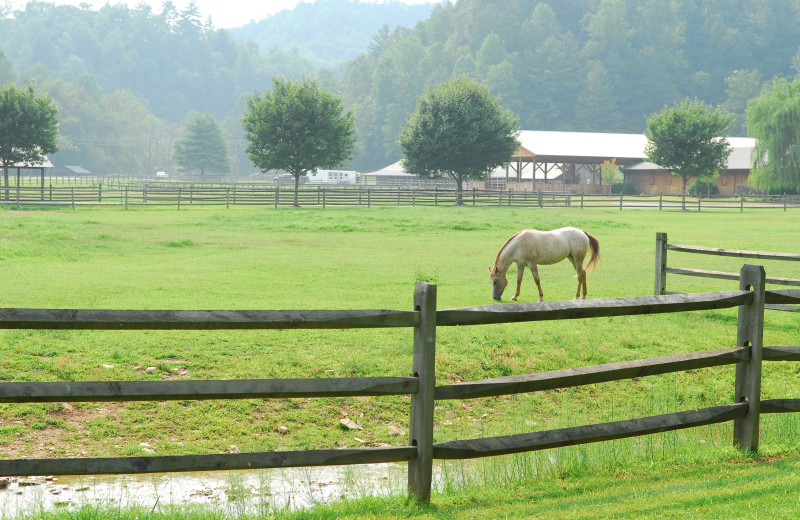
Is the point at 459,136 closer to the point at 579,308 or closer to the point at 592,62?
the point at 579,308

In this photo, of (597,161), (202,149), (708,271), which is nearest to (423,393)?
(708,271)

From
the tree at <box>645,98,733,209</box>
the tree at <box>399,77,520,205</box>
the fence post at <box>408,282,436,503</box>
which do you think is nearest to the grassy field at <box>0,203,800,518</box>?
the fence post at <box>408,282,436,503</box>

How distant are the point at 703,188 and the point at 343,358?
6448 centimetres

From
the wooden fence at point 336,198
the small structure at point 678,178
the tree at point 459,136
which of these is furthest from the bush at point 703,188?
the tree at point 459,136

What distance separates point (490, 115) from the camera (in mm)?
60250

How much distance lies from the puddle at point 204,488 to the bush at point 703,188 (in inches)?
2612

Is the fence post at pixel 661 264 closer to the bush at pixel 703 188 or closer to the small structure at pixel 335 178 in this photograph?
the bush at pixel 703 188

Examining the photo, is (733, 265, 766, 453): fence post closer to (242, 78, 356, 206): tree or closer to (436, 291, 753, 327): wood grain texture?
(436, 291, 753, 327): wood grain texture

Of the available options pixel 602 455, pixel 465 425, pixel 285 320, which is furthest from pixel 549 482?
pixel 465 425

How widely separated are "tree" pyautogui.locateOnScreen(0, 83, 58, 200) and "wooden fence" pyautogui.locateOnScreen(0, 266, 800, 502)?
51.0 meters

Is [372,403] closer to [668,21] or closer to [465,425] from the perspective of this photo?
[465,425]

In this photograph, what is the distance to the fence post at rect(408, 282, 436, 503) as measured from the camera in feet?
15.0

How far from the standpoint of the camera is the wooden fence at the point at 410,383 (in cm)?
419

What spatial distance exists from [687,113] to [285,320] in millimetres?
60229
